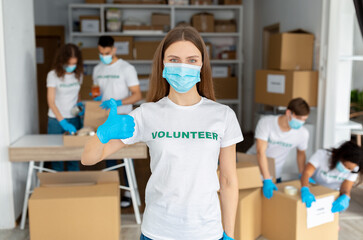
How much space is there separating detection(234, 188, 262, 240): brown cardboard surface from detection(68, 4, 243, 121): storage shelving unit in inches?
145

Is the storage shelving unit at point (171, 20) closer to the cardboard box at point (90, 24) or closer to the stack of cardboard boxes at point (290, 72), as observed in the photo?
the cardboard box at point (90, 24)

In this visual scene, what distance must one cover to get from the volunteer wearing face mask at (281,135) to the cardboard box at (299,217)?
179 millimetres

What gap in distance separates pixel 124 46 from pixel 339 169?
3983 millimetres

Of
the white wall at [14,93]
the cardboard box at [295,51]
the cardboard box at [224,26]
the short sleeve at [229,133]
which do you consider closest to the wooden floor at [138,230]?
the white wall at [14,93]

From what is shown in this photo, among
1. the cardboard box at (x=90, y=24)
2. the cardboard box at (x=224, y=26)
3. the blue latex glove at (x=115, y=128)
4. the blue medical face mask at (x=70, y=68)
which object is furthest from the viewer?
the cardboard box at (x=224, y=26)

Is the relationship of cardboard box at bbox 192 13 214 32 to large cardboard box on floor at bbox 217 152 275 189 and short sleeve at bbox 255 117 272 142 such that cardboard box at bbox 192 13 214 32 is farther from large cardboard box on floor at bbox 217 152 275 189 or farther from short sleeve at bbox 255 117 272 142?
large cardboard box on floor at bbox 217 152 275 189

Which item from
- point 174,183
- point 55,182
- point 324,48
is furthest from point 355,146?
point 55,182

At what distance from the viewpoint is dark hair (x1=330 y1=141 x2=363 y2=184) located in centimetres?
246

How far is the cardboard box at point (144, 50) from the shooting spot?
584cm

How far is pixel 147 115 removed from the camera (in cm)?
122

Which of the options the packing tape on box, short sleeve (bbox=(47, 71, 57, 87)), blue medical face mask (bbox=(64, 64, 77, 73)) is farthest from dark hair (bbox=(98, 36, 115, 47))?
the packing tape on box

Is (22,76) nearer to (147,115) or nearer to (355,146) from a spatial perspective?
(147,115)

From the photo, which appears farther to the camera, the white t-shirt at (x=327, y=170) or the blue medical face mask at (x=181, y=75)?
the white t-shirt at (x=327, y=170)

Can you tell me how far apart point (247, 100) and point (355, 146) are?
13.9 feet
